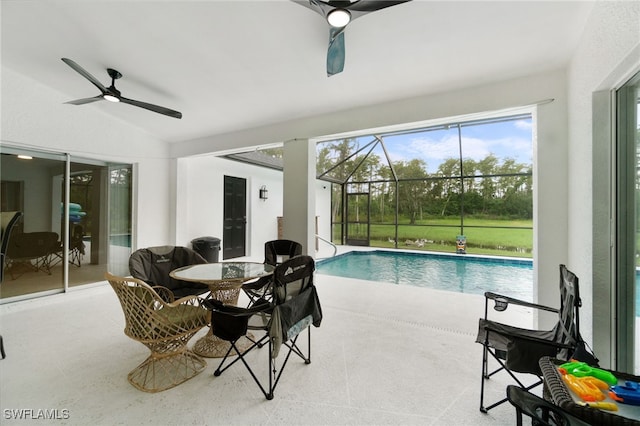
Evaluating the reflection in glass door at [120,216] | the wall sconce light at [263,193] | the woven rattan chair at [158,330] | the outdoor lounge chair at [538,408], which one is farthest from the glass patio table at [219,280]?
the wall sconce light at [263,193]

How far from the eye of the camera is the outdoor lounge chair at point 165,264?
2.91 metres

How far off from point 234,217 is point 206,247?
152 centimetres

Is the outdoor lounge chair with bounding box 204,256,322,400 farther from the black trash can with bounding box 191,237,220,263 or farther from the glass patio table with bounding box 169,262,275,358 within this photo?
the black trash can with bounding box 191,237,220,263

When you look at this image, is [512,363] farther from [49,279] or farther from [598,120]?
[49,279]

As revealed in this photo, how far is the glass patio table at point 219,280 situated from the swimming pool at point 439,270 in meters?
4.13

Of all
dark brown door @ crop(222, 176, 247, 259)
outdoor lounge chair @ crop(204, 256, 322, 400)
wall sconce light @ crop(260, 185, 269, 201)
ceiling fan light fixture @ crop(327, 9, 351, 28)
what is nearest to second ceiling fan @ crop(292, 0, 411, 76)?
ceiling fan light fixture @ crop(327, 9, 351, 28)

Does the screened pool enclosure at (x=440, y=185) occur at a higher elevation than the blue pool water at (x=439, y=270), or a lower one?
higher

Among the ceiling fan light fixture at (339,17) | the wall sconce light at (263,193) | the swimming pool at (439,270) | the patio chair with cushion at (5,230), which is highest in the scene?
the ceiling fan light fixture at (339,17)

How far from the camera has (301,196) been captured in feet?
13.9

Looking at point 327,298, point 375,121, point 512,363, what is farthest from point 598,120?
point 327,298

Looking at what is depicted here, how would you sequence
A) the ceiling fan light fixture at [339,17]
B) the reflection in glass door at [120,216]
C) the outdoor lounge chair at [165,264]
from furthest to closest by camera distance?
the reflection in glass door at [120,216] < the outdoor lounge chair at [165,264] < the ceiling fan light fixture at [339,17]

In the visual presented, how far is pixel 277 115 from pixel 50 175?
3733mm

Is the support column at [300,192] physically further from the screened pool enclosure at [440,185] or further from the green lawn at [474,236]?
the green lawn at [474,236]

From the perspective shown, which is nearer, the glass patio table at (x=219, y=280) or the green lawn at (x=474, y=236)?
the glass patio table at (x=219, y=280)
